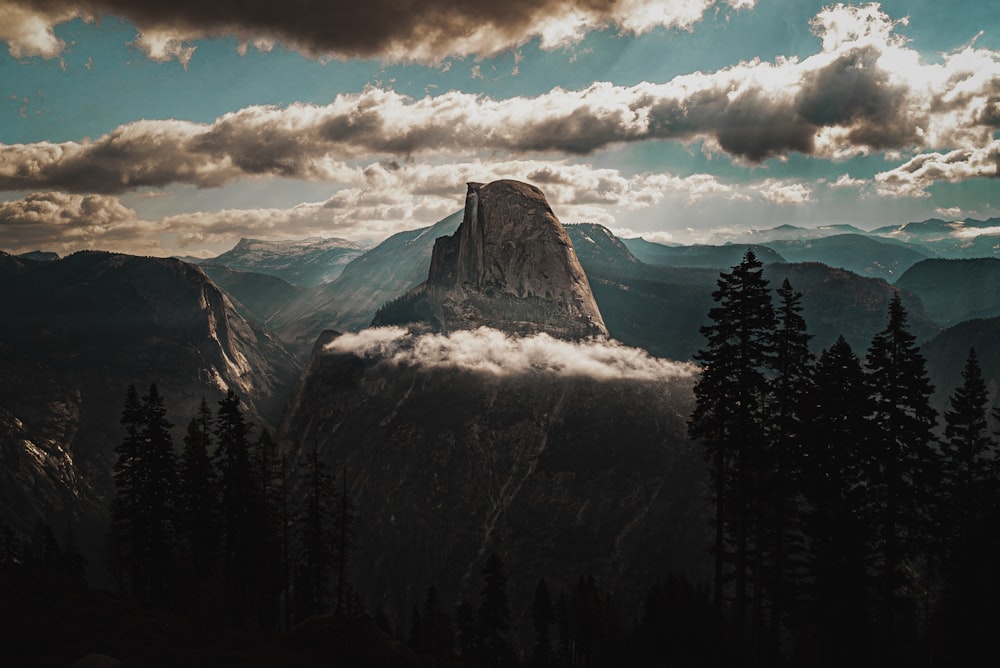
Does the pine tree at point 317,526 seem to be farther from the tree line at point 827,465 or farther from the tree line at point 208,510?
the tree line at point 827,465

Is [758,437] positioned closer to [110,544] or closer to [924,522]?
[924,522]

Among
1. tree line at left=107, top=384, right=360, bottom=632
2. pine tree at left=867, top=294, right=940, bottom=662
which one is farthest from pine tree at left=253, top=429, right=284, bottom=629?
pine tree at left=867, top=294, right=940, bottom=662

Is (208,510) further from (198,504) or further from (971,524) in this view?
(971,524)

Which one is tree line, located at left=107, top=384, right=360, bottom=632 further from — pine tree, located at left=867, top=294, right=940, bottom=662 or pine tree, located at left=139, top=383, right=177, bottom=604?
pine tree, located at left=867, top=294, right=940, bottom=662

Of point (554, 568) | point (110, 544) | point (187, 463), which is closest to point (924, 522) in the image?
point (187, 463)

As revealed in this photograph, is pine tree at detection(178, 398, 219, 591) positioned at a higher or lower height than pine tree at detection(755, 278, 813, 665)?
lower

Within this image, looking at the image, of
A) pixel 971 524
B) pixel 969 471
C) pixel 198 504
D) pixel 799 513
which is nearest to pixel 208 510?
pixel 198 504
